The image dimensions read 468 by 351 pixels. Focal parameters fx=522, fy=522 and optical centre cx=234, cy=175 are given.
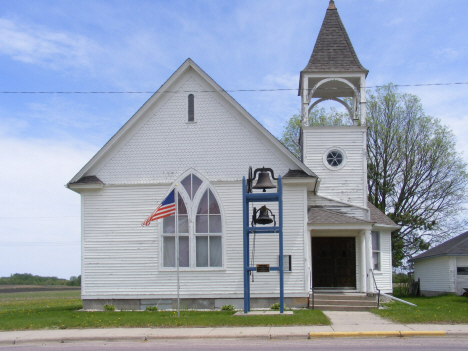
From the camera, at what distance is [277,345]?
10.3 meters

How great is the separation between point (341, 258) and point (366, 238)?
200 cm

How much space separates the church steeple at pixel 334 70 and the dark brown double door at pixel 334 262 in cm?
484

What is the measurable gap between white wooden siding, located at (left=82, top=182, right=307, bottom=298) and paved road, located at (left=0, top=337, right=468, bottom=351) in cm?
586

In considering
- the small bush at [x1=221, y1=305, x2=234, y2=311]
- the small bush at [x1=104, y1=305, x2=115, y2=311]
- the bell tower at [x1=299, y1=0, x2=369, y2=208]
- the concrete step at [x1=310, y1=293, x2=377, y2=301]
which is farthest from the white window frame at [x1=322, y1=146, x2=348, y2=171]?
the small bush at [x1=104, y1=305, x2=115, y2=311]

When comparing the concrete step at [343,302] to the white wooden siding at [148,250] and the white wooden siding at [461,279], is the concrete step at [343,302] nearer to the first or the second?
the white wooden siding at [148,250]

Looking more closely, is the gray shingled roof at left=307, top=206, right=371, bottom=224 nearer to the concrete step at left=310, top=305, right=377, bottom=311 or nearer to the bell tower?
the bell tower

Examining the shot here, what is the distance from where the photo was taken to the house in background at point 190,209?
17125 millimetres

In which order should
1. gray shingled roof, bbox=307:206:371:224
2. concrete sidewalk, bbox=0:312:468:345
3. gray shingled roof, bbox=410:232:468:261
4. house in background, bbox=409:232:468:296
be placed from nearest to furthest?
concrete sidewalk, bbox=0:312:468:345 < gray shingled roof, bbox=307:206:371:224 < gray shingled roof, bbox=410:232:468:261 < house in background, bbox=409:232:468:296

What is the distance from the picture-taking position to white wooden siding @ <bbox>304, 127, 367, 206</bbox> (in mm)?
20734

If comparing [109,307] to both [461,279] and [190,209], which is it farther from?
[461,279]

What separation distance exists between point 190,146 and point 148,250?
3766 mm

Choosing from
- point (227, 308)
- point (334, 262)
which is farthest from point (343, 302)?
point (227, 308)

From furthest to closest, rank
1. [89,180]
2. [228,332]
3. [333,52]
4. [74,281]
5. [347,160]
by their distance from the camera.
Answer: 1. [74,281]
2. [333,52]
3. [347,160]
4. [89,180]
5. [228,332]

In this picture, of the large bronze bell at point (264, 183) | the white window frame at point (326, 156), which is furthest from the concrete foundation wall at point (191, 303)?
the white window frame at point (326, 156)
